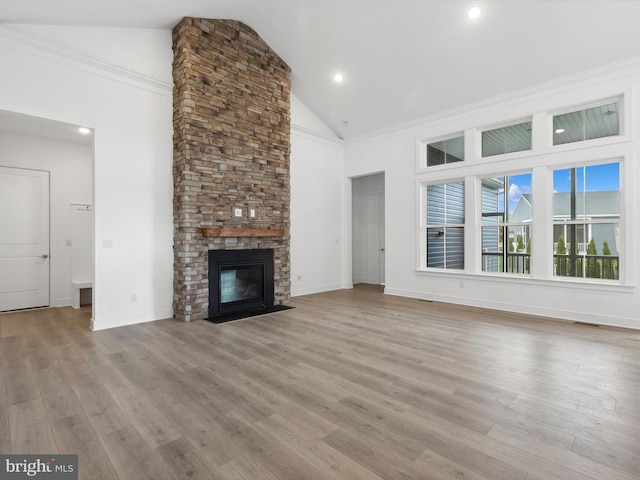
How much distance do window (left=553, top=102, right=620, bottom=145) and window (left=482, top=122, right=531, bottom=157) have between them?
1.21 ft

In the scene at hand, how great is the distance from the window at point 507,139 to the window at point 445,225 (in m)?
0.73

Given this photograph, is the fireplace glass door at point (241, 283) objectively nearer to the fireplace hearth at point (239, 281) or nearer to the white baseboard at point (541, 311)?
the fireplace hearth at point (239, 281)

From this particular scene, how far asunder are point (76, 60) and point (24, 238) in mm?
3114

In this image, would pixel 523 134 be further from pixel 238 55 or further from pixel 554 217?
pixel 238 55

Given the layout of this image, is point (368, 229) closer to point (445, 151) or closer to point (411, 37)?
point (445, 151)

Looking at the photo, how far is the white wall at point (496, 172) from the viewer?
4141mm

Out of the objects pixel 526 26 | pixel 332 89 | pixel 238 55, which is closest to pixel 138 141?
pixel 238 55

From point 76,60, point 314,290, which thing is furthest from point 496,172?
point 76,60

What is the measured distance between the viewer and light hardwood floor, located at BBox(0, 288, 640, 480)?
1665mm

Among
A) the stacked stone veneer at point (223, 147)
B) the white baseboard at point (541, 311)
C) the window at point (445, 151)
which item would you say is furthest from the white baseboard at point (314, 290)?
the window at point (445, 151)

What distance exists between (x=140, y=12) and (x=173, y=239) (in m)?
2.95

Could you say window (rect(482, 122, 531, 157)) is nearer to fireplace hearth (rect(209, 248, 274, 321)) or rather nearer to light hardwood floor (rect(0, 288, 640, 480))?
light hardwood floor (rect(0, 288, 640, 480))

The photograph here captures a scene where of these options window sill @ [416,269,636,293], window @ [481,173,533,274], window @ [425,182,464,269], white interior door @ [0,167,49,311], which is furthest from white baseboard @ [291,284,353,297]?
white interior door @ [0,167,49,311]

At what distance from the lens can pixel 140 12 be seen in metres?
4.12
